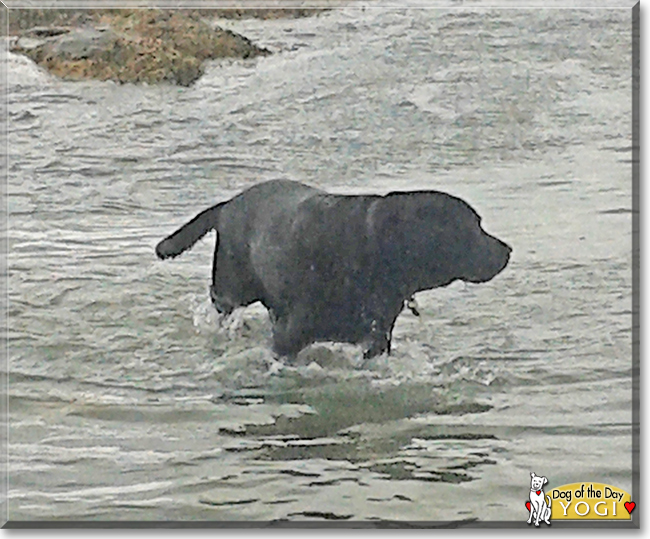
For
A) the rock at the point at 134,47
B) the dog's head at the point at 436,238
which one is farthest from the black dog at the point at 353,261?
the rock at the point at 134,47

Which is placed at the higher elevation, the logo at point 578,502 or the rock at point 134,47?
the rock at point 134,47

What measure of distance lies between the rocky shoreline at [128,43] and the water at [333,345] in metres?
0.03

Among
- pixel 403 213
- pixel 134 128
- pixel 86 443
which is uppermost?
pixel 134 128

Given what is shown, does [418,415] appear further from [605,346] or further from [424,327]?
[605,346]

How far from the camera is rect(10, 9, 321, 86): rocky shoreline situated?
1903 millimetres

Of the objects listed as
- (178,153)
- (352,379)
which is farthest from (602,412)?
(178,153)

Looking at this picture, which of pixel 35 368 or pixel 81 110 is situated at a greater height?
pixel 81 110

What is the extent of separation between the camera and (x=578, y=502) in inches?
68.9

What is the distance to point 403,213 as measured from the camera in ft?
5.98

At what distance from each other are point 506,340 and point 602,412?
20cm

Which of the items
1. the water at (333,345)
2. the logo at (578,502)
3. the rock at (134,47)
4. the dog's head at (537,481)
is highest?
the rock at (134,47)

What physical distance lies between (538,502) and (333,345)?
1.37ft

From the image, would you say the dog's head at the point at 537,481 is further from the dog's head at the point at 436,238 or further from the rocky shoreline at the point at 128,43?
the rocky shoreline at the point at 128,43

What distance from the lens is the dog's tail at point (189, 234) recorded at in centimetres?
186
